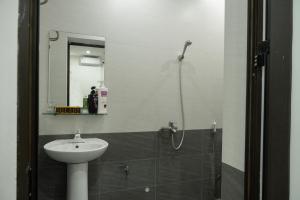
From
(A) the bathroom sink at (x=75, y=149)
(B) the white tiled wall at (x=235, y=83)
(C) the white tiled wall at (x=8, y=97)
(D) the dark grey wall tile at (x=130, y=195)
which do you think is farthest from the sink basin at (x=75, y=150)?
(B) the white tiled wall at (x=235, y=83)

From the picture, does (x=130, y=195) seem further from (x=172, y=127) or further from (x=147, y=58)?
(x=147, y=58)

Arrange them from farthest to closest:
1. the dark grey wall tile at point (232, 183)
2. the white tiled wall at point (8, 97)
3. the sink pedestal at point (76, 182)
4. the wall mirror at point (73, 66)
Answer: the wall mirror at point (73, 66) → the sink pedestal at point (76, 182) → the dark grey wall tile at point (232, 183) → the white tiled wall at point (8, 97)

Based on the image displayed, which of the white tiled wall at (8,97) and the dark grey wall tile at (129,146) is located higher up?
the white tiled wall at (8,97)

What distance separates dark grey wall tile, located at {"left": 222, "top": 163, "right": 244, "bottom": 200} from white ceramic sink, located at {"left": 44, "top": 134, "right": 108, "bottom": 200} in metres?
1.02

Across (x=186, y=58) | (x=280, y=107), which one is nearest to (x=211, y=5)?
(x=186, y=58)

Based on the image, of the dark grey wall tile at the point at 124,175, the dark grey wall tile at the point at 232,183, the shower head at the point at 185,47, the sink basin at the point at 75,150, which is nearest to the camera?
the dark grey wall tile at the point at 232,183

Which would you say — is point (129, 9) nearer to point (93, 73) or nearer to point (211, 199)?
point (93, 73)

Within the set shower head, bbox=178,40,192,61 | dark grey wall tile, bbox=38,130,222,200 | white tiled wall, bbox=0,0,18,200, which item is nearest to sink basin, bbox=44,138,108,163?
dark grey wall tile, bbox=38,130,222,200

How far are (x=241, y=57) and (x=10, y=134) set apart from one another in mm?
1078

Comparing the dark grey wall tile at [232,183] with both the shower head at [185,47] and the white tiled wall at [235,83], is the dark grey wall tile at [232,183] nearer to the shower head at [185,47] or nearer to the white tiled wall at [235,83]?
the white tiled wall at [235,83]

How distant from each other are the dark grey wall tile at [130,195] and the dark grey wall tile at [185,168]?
0.17 metres

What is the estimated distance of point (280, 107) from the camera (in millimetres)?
815

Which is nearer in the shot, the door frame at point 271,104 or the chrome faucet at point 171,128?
the door frame at point 271,104

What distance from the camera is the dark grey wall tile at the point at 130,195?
210 centimetres
